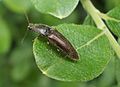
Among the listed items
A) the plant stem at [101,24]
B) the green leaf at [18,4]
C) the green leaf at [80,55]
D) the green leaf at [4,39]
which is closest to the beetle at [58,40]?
the green leaf at [80,55]

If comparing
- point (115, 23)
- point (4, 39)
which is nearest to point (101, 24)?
point (115, 23)

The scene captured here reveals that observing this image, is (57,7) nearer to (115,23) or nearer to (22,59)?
(115,23)

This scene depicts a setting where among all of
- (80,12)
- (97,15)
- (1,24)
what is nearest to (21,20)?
(1,24)

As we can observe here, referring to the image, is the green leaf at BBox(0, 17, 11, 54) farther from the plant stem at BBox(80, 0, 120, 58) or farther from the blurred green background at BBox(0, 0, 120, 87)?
the plant stem at BBox(80, 0, 120, 58)

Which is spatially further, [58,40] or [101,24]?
[58,40]

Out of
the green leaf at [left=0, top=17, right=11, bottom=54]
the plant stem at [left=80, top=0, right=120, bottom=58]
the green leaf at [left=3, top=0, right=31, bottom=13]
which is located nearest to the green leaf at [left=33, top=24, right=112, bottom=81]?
the plant stem at [left=80, top=0, right=120, bottom=58]

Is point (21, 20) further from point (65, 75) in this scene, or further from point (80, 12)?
point (65, 75)

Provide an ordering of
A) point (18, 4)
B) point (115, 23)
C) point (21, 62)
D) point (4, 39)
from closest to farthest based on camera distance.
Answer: point (115, 23) → point (18, 4) → point (4, 39) → point (21, 62)
